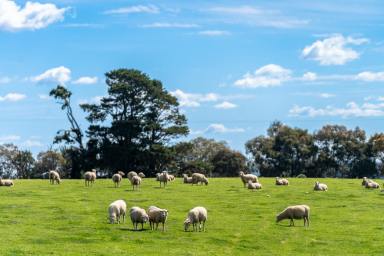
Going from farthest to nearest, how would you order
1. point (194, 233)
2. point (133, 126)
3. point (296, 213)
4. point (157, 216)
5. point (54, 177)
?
1. point (133, 126)
2. point (54, 177)
3. point (296, 213)
4. point (157, 216)
5. point (194, 233)

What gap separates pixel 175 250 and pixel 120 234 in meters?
4.59

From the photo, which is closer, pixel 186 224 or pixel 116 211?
pixel 186 224

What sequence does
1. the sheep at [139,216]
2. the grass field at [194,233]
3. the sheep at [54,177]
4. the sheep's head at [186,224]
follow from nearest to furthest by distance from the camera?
the grass field at [194,233] → the sheep at [139,216] → the sheep's head at [186,224] → the sheep at [54,177]

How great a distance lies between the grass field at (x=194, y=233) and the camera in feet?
91.7

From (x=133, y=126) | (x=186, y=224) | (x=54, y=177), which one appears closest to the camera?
(x=186, y=224)

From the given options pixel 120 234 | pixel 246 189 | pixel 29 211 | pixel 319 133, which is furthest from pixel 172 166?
pixel 120 234

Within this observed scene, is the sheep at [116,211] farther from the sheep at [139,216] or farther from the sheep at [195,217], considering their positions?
the sheep at [195,217]

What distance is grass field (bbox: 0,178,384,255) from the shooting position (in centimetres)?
2794

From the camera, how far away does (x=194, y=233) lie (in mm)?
31812

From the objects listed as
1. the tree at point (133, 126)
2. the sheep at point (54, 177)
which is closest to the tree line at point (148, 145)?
the tree at point (133, 126)

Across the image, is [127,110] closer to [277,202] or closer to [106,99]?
[106,99]

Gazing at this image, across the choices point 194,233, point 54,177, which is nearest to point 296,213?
point 194,233

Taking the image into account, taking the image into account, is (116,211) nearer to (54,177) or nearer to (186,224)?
(186,224)

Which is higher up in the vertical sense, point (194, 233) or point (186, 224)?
point (186, 224)
